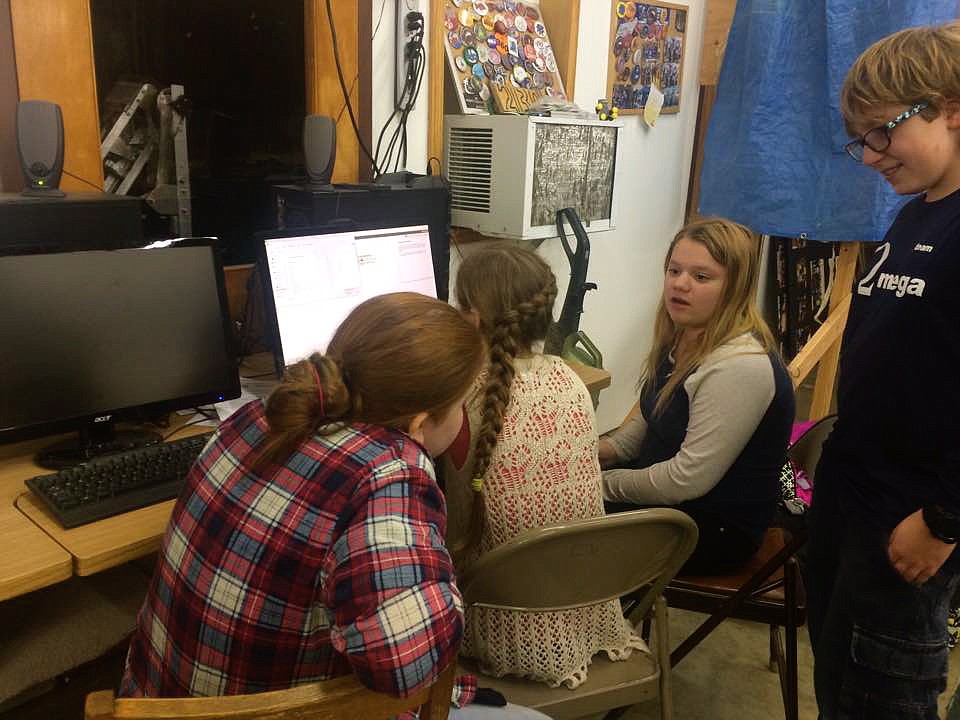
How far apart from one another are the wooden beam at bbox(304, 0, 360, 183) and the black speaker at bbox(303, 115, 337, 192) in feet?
0.61

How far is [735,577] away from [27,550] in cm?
126

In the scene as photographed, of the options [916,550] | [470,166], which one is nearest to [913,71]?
[916,550]

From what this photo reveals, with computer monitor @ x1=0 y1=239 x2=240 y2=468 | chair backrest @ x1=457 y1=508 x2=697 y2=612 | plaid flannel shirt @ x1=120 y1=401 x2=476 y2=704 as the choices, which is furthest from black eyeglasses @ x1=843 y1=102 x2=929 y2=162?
computer monitor @ x1=0 y1=239 x2=240 y2=468

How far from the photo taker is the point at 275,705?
676 millimetres

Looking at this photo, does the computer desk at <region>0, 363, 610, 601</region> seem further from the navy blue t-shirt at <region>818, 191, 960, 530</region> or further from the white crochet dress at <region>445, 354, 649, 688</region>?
the navy blue t-shirt at <region>818, 191, 960, 530</region>

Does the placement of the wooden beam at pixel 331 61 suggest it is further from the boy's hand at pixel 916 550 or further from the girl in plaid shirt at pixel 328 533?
the boy's hand at pixel 916 550

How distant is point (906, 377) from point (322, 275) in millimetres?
1140

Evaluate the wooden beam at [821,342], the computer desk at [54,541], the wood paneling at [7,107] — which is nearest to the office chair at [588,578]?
the computer desk at [54,541]

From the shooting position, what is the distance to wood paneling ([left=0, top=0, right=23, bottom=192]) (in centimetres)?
149

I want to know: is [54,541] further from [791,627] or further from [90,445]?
[791,627]

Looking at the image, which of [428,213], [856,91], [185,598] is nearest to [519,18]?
[428,213]

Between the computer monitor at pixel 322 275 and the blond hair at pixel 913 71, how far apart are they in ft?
2.98

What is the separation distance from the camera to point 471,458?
120cm

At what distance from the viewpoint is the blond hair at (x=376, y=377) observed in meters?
0.84
